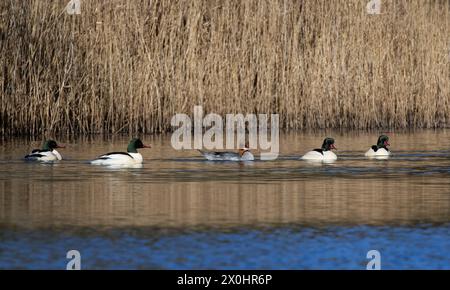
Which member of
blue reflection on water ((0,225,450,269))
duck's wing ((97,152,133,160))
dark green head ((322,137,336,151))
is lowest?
blue reflection on water ((0,225,450,269))

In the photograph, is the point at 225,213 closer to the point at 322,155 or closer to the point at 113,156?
the point at 113,156

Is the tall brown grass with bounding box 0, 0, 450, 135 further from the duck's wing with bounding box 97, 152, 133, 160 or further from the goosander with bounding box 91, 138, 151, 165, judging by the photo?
the duck's wing with bounding box 97, 152, 133, 160

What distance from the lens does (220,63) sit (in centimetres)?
1934

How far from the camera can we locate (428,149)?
1634cm

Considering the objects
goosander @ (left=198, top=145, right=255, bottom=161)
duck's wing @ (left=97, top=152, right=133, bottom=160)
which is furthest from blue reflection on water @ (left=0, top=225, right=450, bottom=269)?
goosander @ (left=198, top=145, right=255, bottom=161)

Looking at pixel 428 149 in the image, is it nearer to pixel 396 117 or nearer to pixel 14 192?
pixel 396 117

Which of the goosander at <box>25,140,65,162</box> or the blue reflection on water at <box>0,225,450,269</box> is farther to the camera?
the goosander at <box>25,140,65,162</box>

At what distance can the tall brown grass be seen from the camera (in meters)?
17.9

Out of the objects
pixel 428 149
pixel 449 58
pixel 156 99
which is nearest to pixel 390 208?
pixel 428 149

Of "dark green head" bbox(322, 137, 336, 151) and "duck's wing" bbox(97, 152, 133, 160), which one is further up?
"dark green head" bbox(322, 137, 336, 151)

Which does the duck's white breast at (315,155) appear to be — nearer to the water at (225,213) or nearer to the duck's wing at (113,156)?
the water at (225,213)

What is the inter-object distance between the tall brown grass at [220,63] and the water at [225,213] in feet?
10.8

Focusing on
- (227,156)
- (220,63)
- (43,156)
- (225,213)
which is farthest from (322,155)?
(220,63)

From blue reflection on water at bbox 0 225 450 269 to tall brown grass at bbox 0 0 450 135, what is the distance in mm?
9540
